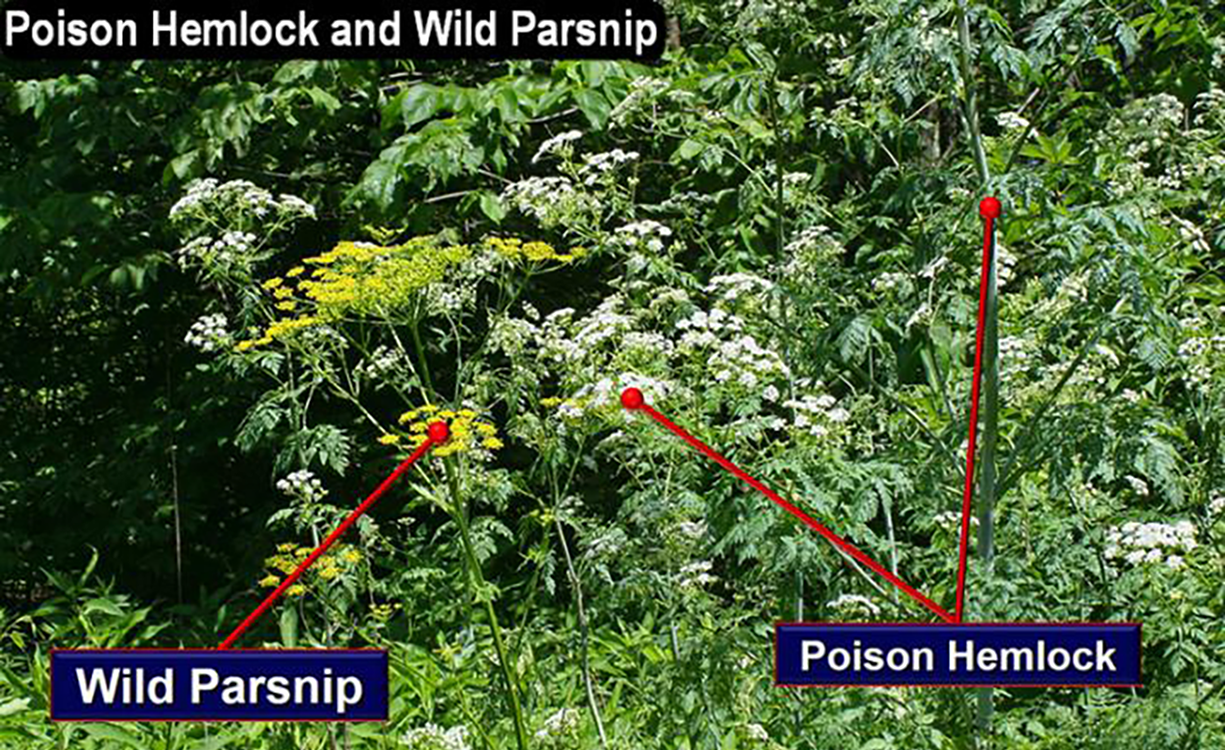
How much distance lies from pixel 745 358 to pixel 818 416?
0.77ft

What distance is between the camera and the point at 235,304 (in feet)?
26.9

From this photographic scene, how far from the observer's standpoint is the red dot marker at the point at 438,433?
443cm

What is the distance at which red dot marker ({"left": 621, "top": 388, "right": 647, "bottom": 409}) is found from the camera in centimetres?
421

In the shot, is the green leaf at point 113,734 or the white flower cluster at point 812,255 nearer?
the white flower cluster at point 812,255

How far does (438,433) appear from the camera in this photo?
443 centimetres

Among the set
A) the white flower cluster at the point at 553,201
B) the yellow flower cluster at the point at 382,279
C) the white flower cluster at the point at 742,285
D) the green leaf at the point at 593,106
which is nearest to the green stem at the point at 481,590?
the yellow flower cluster at the point at 382,279

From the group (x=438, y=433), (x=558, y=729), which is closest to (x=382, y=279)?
(x=438, y=433)

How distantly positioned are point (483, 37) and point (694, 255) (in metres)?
1.68

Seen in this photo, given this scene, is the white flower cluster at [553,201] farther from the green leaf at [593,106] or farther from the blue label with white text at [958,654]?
the blue label with white text at [958,654]

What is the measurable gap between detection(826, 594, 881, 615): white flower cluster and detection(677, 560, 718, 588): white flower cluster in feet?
1.09

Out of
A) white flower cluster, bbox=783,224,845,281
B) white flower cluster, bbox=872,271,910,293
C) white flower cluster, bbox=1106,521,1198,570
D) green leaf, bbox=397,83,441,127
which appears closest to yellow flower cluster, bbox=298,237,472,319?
white flower cluster, bbox=783,224,845,281

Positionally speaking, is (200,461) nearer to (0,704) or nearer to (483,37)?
(0,704)

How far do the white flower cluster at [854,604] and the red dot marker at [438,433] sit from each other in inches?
44.1

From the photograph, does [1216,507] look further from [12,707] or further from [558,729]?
[12,707]
